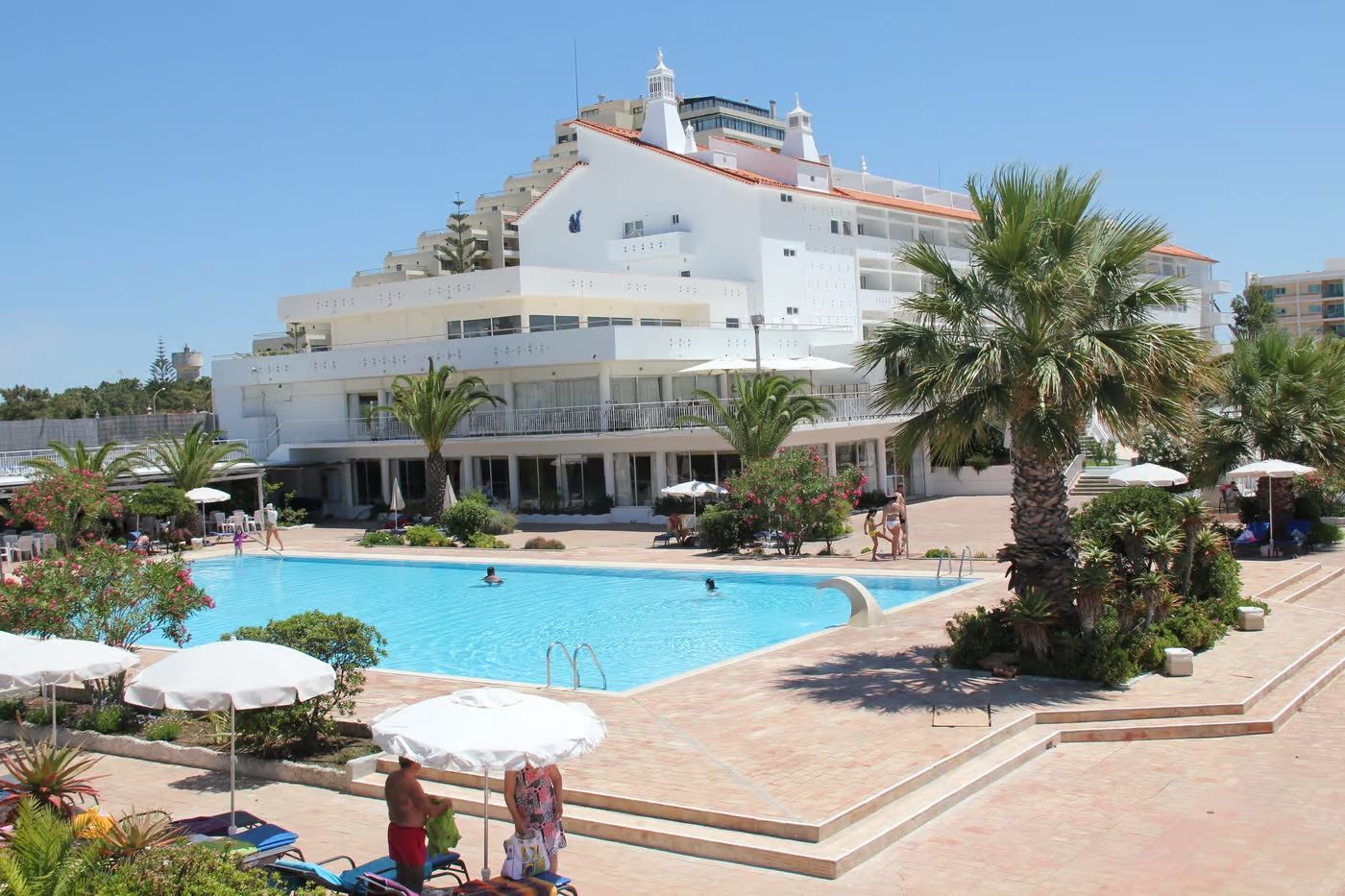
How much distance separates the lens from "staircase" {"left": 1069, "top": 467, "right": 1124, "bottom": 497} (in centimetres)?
3725

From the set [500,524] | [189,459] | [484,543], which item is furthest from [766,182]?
[189,459]

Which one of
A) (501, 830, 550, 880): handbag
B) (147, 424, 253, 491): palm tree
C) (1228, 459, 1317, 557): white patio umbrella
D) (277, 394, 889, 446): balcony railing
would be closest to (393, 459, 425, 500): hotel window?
(277, 394, 889, 446): balcony railing

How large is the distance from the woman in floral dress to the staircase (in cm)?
3115

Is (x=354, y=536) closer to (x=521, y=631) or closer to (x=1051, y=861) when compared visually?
(x=521, y=631)

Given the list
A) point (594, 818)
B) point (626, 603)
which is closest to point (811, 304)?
point (626, 603)

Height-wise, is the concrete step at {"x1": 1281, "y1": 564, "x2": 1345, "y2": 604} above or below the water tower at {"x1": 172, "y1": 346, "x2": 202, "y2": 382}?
below

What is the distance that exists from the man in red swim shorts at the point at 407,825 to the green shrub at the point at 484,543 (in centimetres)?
2235

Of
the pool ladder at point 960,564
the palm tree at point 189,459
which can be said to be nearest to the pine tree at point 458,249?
the palm tree at point 189,459

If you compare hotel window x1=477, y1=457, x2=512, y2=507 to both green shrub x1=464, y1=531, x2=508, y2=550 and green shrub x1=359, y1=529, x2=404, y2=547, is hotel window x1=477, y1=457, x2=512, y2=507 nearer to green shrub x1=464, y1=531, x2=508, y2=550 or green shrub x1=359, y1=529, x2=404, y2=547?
green shrub x1=359, y1=529, x2=404, y2=547

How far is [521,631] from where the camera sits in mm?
20078

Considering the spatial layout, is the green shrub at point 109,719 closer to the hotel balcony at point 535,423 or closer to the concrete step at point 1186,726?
the concrete step at point 1186,726

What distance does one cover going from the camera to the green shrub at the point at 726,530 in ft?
87.5

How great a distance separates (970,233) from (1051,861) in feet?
27.5

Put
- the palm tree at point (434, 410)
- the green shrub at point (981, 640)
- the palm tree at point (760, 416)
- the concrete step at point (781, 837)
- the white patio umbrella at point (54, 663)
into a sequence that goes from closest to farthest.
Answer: the concrete step at point (781, 837) < the white patio umbrella at point (54, 663) < the green shrub at point (981, 640) < the palm tree at point (760, 416) < the palm tree at point (434, 410)
